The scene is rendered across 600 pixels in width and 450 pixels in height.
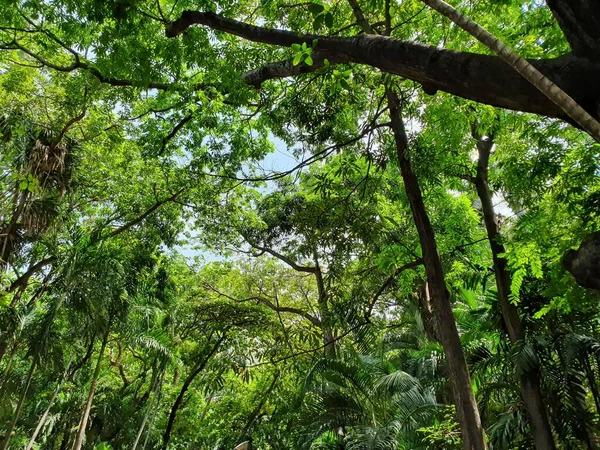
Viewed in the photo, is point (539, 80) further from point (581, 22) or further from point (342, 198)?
point (342, 198)

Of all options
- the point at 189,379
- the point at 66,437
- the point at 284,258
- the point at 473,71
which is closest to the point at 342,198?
the point at 473,71

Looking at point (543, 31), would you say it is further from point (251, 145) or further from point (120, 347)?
point (120, 347)

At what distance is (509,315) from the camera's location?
5551 millimetres

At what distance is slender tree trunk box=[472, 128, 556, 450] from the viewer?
4.78 meters

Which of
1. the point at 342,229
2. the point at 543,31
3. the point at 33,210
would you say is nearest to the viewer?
the point at 543,31

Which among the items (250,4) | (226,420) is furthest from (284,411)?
(250,4)

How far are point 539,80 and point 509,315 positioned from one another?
191 inches

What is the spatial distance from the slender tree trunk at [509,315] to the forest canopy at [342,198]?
3cm

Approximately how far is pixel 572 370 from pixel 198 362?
9.22m

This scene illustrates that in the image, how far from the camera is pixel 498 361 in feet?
17.3

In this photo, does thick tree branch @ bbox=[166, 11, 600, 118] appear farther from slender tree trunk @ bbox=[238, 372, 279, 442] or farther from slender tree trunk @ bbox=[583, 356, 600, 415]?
slender tree trunk @ bbox=[238, 372, 279, 442]

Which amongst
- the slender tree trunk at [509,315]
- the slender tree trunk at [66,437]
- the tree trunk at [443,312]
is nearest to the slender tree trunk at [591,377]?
the slender tree trunk at [509,315]

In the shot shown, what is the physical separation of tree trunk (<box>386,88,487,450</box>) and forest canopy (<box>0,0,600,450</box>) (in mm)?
22

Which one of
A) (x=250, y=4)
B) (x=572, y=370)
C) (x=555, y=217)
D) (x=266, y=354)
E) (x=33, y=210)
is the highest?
(x=250, y=4)
